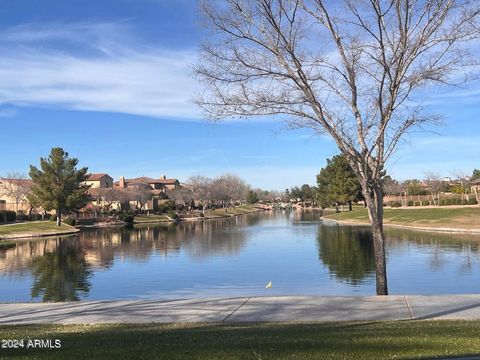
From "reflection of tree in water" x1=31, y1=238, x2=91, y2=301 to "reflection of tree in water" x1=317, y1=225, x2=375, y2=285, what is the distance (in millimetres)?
10788

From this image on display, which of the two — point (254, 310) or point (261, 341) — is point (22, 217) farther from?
point (261, 341)

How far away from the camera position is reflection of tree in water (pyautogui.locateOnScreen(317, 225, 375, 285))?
2311 centimetres

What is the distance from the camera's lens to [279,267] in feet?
88.9

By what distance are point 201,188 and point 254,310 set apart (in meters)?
131

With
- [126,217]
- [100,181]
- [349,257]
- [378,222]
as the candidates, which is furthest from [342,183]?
[100,181]

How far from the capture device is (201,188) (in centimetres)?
14238

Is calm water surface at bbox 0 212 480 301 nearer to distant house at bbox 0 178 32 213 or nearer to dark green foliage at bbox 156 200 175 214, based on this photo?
distant house at bbox 0 178 32 213

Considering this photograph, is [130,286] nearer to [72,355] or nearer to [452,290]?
[452,290]

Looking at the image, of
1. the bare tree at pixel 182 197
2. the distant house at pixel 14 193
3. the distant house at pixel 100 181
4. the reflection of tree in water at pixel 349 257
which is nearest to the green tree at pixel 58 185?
the distant house at pixel 14 193

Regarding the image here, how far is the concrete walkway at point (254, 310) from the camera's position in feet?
34.7

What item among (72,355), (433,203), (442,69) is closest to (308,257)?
(442,69)

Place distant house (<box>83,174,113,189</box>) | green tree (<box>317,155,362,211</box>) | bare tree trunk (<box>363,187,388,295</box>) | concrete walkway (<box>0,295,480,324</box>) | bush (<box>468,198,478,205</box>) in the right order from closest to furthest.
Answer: concrete walkway (<box>0,295,480,324</box>) → bare tree trunk (<box>363,187,388,295</box>) → bush (<box>468,198,478,205</box>) → green tree (<box>317,155,362,211</box>) → distant house (<box>83,174,113,189</box>)

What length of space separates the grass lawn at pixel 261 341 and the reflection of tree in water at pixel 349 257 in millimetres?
12214

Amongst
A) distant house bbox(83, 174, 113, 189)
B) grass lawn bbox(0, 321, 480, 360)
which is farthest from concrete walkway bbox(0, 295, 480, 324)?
distant house bbox(83, 174, 113, 189)
